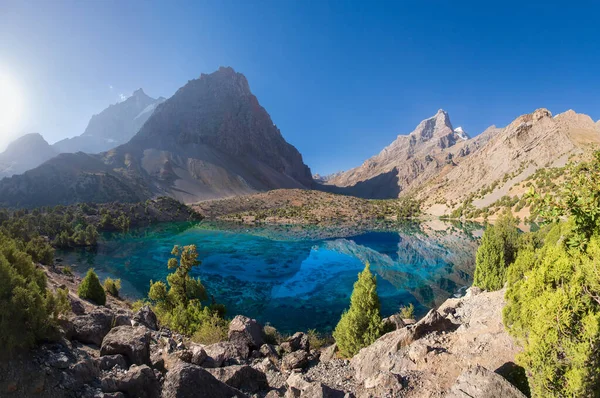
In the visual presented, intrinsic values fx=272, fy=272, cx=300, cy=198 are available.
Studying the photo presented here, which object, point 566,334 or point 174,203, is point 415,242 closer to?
point 566,334

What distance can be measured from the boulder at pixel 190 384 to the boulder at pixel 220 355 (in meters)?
3.44

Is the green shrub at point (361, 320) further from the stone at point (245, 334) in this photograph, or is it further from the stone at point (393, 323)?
the stone at point (245, 334)

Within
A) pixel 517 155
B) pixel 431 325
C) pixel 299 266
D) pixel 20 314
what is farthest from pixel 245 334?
pixel 517 155

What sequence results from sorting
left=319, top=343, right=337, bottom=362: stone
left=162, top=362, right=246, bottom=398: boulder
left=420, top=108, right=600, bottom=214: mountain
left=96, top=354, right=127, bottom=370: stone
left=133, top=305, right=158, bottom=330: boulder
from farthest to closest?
left=420, top=108, right=600, bottom=214: mountain, left=133, top=305, right=158, bottom=330: boulder, left=319, top=343, right=337, bottom=362: stone, left=96, top=354, right=127, bottom=370: stone, left=162, top=362, right=246, bottom=398: boulder

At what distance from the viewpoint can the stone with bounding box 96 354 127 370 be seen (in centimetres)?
753

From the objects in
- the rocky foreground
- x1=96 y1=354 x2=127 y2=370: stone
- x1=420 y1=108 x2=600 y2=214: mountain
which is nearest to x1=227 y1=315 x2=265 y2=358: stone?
the rocky foreground

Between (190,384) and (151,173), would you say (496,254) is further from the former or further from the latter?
(151,173)

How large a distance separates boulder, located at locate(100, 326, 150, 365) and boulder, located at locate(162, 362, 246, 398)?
236 centimetres

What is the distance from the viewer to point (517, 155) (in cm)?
9825

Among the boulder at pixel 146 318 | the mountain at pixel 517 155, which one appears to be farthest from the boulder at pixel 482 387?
the mountain at pixel 517 155

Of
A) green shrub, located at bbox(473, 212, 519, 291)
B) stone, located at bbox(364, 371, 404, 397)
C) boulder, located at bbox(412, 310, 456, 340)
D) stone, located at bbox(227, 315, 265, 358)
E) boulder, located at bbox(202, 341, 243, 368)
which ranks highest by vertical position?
green shrub, located at bbox(473, 212, 519, 291)

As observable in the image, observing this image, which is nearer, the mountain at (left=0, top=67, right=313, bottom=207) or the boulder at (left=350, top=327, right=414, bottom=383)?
the boulder at (left=350, top=327, right=414, bottom=383)

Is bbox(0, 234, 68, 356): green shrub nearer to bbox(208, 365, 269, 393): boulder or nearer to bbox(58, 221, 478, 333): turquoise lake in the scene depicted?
bbox(208, 365, 269, 393): boulder

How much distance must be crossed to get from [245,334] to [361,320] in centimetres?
606
